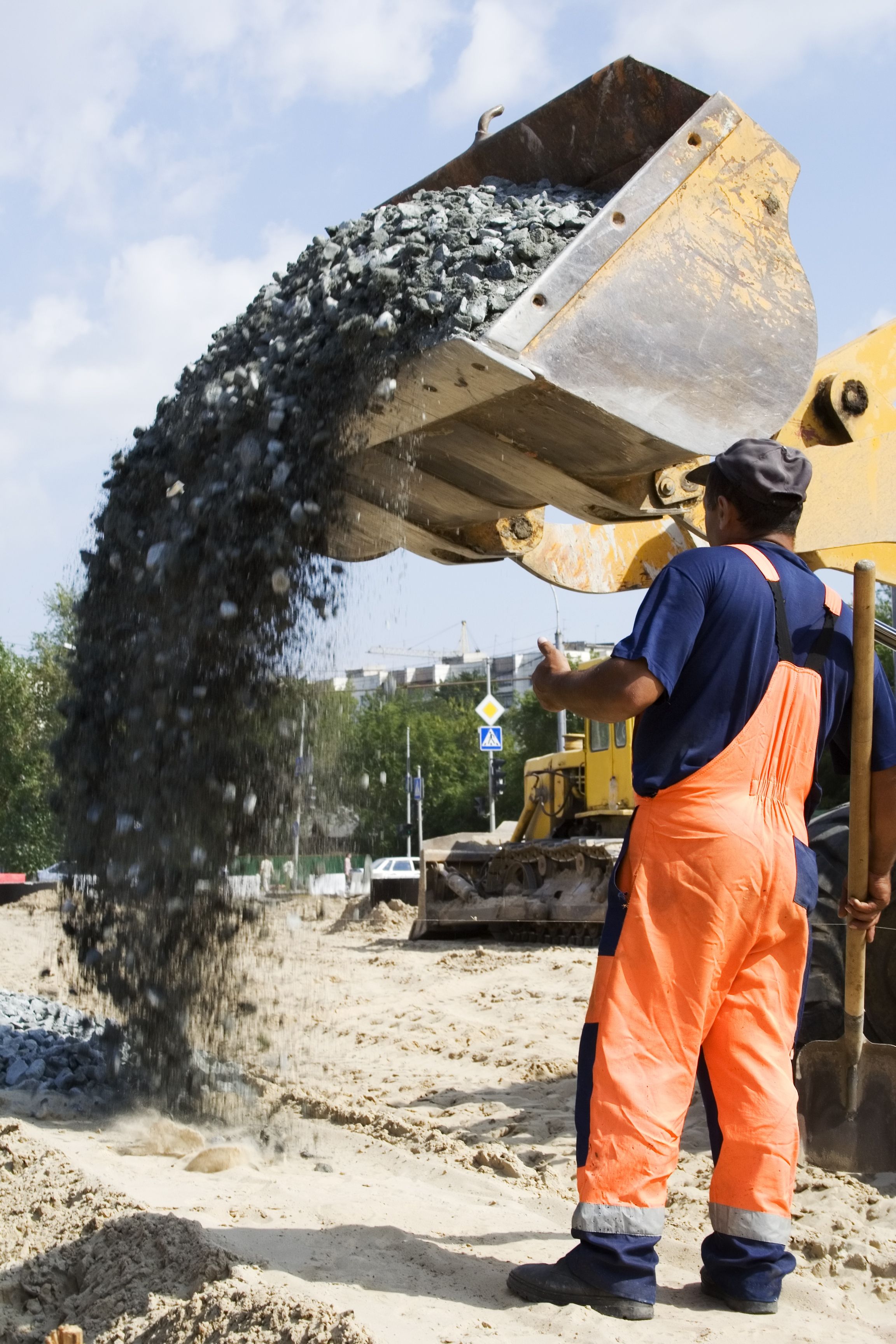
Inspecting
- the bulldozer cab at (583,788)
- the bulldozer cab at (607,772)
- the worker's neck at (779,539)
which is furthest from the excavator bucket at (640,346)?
the bulldozer cab at (607,772)

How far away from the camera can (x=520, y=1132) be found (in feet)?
15.0

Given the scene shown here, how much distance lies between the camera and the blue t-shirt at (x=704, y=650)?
262 cm

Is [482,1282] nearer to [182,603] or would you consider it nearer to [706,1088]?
[706,1088]

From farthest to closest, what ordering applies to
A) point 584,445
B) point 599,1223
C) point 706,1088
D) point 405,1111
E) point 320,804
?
point 405,1111 → point 320,804 → point 584,445 → point 706,1088 → point 599,1223

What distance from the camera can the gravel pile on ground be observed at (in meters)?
4.52

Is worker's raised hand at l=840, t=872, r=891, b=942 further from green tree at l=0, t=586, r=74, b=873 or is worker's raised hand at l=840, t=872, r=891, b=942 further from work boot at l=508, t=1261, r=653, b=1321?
green tree at l=0, t=586, r=74, b=873

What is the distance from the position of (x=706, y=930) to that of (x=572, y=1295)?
2.38 ft

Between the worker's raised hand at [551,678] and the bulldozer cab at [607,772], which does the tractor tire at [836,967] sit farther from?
the bulldozer cab at [607,772]

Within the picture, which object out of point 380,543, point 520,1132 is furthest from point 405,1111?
point 380,543

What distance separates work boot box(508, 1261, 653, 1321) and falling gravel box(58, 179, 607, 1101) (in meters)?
1.81

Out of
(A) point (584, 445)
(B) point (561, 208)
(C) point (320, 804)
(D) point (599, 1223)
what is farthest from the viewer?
(C) point (320, 804)

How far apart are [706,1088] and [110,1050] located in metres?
2.47

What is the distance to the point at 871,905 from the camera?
2.86m

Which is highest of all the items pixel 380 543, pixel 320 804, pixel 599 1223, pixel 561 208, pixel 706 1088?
pixel 561 208
